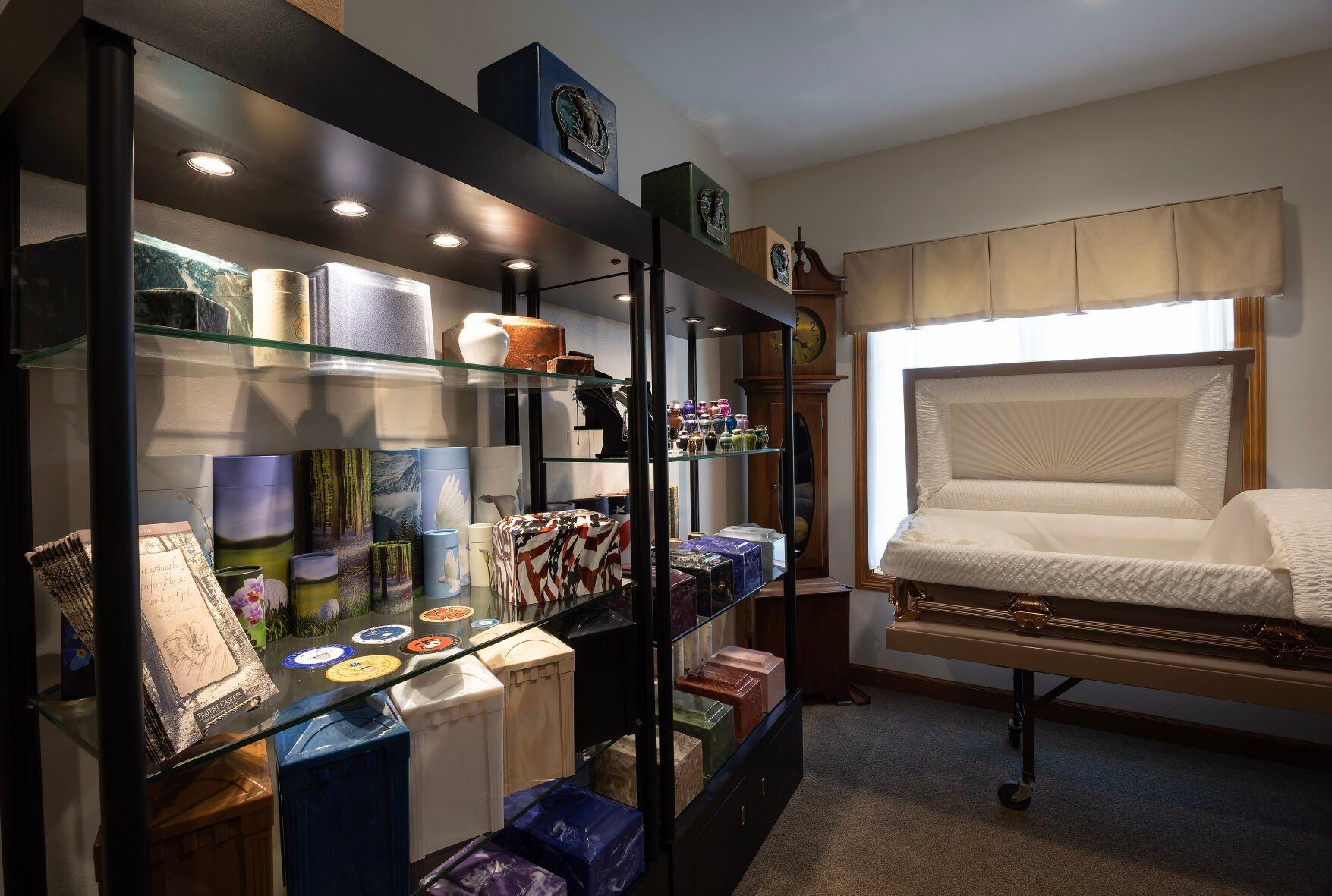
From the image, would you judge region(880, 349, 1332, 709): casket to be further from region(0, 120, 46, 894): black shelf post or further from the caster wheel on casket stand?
region(0, 120, 46, 894): black shelf post

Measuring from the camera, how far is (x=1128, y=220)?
8.89 ft

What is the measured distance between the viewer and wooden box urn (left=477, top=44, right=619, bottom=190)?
119 cm

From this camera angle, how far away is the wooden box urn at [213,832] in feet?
2.44

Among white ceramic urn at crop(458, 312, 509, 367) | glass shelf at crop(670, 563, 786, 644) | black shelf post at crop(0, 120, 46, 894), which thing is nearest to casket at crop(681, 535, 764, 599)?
glass shelf at crop(670, 563, 786, 644)

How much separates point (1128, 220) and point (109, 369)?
3.43 m

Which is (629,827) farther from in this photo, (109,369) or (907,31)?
(907,31)

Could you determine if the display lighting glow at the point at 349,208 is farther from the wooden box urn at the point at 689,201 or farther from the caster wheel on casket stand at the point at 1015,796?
the caster wheel on casket stand at the point at 1015,796

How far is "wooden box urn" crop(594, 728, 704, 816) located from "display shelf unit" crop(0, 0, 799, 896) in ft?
0.34

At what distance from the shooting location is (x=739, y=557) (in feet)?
6.64

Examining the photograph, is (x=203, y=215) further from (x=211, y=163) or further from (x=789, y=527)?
(x=789, y=527)

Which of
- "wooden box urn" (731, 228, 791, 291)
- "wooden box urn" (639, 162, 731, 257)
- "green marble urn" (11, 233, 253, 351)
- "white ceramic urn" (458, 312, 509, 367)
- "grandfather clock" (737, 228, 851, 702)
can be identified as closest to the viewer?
"green marble urn" (11, 233, 253, 351)

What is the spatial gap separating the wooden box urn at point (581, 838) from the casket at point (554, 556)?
0.41 m

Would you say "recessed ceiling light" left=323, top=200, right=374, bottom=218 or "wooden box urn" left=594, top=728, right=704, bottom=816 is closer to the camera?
"recessed ceiling light" left=323, top=200, right=374, bottom=218

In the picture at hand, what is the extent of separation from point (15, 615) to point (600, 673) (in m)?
0.96
